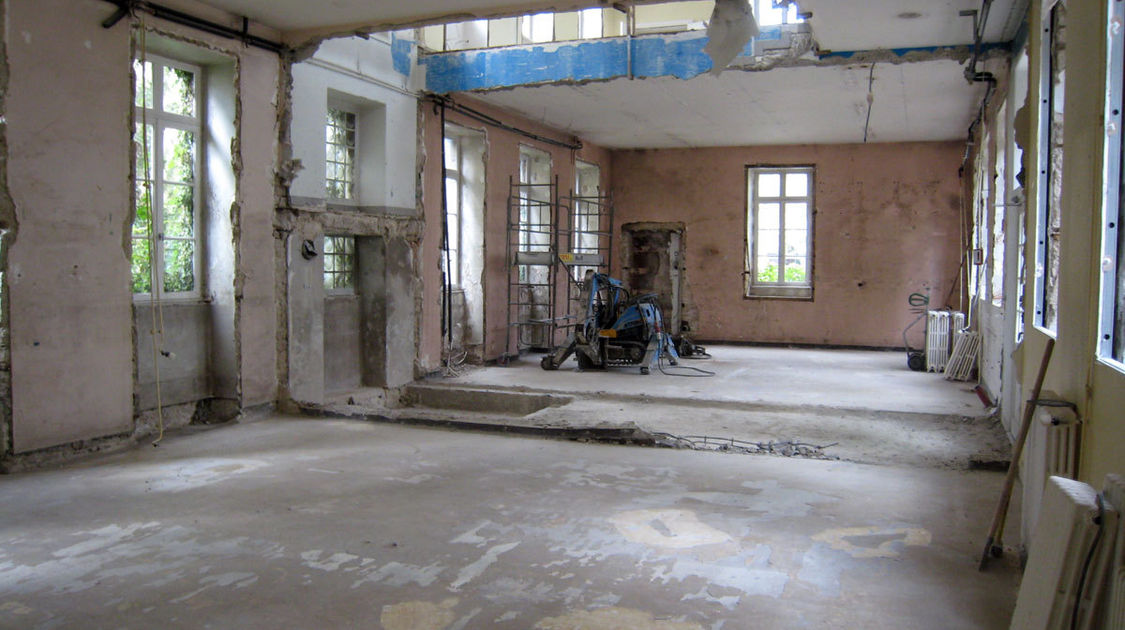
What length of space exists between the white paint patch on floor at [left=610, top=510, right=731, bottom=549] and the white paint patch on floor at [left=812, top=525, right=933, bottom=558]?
48 centimetres

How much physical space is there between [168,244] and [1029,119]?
6.22m

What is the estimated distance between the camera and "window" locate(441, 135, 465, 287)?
9.36 meters

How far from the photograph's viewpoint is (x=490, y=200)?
383 inches

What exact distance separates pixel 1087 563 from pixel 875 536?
1.68 metres

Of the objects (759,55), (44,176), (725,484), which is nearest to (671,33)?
(759,55)

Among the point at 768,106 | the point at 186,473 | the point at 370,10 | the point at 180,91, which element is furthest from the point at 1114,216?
the point at 768,106

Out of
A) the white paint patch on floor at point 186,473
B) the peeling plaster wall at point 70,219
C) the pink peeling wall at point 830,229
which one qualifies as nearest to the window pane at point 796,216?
the pink peeling wall at point 830,229

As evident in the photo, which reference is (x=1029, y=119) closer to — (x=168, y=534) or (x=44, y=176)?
(x=168, y=534)

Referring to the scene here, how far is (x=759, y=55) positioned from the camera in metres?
7.29

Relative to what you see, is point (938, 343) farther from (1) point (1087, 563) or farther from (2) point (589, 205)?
(1) point (1087, 563)

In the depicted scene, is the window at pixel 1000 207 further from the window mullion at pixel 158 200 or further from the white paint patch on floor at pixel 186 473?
the window mullion at pixel 158 200

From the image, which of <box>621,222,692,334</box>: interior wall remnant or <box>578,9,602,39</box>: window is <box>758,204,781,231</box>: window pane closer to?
<box>621,222,692,334</box>: interior wall remnant

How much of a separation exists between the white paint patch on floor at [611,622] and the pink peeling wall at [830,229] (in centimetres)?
1073

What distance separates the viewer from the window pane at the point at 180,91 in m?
5.97
